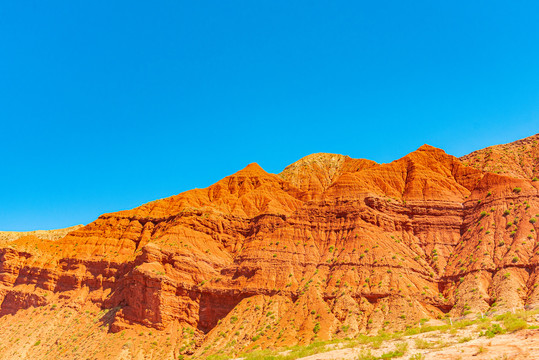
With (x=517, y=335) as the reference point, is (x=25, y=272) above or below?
above

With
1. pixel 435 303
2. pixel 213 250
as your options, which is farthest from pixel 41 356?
pixel 435 303

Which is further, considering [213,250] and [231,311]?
[213,250]

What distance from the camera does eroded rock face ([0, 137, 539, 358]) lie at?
54.0 m

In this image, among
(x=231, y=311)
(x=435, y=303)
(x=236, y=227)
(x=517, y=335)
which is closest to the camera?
(x=517, y=335)

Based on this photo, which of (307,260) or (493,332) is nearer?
(493,332)

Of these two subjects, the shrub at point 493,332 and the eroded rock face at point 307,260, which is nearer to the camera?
the shrub at point 493,332

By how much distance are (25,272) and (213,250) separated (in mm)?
42730

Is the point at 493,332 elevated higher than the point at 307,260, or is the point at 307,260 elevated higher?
the point at 307,260

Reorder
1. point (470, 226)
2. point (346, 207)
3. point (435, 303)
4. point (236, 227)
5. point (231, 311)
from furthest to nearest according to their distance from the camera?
point (236, 227)
point (346, 207)
point (470, 226)
point (231, 311)
point (435, 303)

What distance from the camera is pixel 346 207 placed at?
72.9 metres

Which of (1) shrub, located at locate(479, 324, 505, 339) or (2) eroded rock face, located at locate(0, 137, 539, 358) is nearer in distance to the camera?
(1) shrub, located at locate(479, 324, 505, 339)

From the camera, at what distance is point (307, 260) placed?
66.7m

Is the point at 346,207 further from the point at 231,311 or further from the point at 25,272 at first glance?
the point at 25,272

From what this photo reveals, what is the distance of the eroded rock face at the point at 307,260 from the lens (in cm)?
5403
